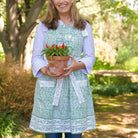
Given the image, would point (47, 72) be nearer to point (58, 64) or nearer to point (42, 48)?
point (58, 64)

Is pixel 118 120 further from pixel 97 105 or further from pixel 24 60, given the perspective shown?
pixel 24 60

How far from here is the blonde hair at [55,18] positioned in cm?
240

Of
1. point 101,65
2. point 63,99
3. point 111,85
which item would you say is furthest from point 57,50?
point 101,65

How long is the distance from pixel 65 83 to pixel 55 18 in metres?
0.61

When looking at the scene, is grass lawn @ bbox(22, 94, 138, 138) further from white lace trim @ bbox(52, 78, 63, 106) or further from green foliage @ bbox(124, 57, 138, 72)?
green foliage @ bbox(124, 57, 138, 72)

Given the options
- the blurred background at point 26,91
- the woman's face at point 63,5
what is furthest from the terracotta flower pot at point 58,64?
the blurred background at point 26,91

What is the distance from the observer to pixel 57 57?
213 centimetres

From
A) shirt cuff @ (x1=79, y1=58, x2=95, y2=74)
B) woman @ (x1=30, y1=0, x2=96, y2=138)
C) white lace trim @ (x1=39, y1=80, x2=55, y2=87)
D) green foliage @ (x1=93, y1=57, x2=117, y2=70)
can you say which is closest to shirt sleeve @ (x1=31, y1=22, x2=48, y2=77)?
woman @ (x1=30, y1=0, x2=96, y2=138)

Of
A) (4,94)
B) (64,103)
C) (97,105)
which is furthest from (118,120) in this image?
(64,103)

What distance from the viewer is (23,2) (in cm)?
700

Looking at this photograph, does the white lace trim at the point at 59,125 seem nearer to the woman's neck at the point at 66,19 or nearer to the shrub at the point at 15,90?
the woman's neck at the point at 66,19

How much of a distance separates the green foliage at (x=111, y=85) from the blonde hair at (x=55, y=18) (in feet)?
18.6

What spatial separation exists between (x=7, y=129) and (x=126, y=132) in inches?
78.5

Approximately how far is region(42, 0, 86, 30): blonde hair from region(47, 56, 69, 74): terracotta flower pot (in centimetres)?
38
